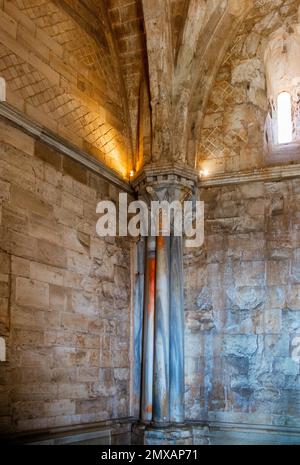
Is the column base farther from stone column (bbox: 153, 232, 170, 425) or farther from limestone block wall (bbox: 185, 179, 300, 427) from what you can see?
limestone block wall (bbox: 185, 179, 300, 427)

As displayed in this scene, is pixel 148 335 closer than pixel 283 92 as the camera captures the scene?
Yes

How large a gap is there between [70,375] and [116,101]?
12.4ft

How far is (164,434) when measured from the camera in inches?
275

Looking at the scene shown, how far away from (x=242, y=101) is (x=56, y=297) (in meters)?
3.76

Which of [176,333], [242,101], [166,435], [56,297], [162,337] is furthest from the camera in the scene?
[242,101]

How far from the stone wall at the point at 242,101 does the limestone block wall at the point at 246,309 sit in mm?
442

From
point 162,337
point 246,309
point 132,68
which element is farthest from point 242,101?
point 162,337

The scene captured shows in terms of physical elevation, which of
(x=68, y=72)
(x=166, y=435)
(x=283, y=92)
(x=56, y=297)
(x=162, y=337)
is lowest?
(x=166, y=435)

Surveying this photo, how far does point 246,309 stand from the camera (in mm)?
7508

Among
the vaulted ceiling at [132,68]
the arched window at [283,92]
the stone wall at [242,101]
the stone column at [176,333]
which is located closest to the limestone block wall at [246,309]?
the stone column at [176,333]

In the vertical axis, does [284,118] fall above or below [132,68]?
below

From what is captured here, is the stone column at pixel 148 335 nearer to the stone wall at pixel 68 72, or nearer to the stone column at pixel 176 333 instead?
the stone column at pixel 176 333

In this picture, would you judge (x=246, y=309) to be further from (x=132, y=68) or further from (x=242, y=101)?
(x=132, y=68)
